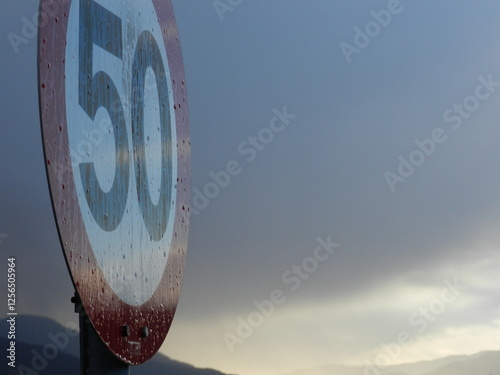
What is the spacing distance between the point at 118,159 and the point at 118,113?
72 millimetres

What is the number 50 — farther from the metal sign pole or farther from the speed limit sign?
the metal sign pole

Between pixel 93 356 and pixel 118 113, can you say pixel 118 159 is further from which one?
pixel 93 356

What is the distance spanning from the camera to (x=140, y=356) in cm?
137

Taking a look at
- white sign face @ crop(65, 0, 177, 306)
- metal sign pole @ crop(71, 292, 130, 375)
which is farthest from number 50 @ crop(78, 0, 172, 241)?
metal sign pole @ crop(71, 292, 130, 375)

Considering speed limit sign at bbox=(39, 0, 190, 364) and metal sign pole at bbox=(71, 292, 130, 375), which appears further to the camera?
metal sign pole at bbox=(71, 292, 130, 375)

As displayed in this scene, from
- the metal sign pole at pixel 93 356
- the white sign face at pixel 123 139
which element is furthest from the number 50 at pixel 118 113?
the metal sign pole at pixel 93 356

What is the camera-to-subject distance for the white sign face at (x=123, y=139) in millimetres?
1145

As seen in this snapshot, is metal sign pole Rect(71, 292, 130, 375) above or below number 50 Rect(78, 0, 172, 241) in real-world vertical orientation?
below

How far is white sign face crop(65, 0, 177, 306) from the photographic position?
1145mm

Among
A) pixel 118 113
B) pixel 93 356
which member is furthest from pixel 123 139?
pixel 93 356

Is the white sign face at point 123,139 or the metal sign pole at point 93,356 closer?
the white sign face at point 123,139

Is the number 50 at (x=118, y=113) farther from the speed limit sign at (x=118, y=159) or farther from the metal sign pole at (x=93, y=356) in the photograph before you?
the metal sign pole at (x=93, y=356)

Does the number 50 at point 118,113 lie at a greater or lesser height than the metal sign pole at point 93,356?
greater

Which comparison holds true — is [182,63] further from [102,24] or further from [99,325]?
[99,325]
